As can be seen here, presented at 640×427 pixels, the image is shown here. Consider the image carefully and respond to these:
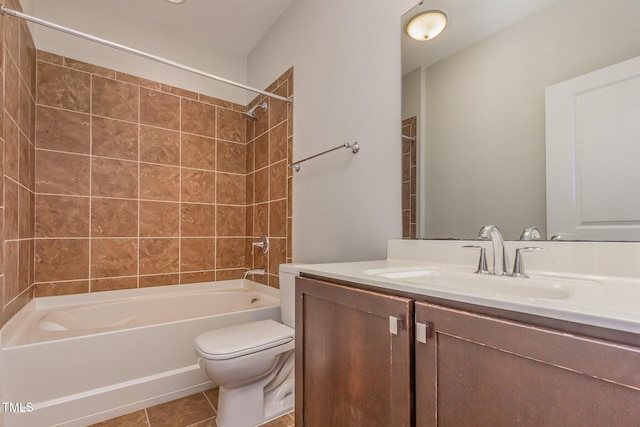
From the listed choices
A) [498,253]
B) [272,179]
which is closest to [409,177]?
[498,253]

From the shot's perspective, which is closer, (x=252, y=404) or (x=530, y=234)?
(x=530, y=234)

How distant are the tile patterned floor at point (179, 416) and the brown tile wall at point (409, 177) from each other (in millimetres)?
1166

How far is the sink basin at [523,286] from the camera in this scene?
0.74m

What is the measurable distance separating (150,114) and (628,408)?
284 cm

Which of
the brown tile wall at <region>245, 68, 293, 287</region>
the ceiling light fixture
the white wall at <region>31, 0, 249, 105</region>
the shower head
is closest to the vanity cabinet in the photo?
the ceiling light fixture

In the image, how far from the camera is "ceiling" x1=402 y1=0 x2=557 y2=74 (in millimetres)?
1105

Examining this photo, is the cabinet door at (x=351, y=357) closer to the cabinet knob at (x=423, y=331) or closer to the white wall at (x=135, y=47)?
the cabinet knob at (x=423, y=331)

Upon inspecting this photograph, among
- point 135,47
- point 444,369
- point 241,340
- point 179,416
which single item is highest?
point 135,47

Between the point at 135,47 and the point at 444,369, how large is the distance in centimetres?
289

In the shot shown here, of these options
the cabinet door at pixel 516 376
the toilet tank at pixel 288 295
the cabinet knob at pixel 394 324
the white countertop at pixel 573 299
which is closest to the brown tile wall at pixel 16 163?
the toilet tank at pixel 288 295

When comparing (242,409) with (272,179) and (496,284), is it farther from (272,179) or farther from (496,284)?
(272,179)

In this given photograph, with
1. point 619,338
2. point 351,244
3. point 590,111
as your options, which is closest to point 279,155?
point 351,244

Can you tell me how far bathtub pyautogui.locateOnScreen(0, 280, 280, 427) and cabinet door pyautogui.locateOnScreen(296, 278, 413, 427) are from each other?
3.25 feet

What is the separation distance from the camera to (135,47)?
236cm
